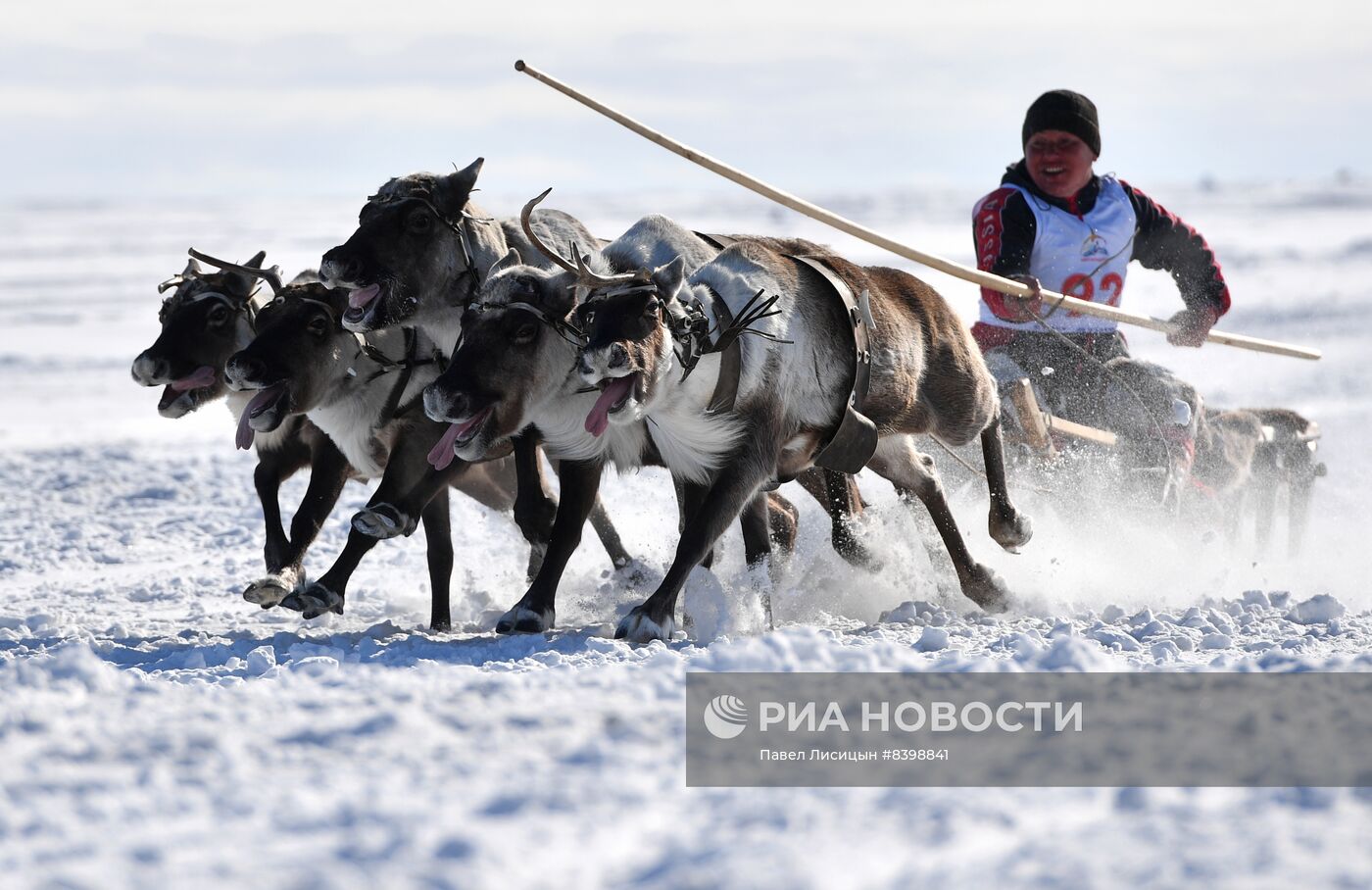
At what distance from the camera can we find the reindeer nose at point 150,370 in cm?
566

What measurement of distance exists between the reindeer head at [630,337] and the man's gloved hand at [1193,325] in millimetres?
3541

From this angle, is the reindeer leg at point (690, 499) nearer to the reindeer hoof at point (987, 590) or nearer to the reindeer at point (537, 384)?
the reindeer at point (537, 384)

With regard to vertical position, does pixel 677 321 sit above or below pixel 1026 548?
above

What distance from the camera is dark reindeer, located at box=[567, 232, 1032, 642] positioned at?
15.3 ft

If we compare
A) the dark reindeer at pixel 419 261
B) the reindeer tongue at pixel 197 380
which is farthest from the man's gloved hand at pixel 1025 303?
the reindeer tongue at pixel 197 380

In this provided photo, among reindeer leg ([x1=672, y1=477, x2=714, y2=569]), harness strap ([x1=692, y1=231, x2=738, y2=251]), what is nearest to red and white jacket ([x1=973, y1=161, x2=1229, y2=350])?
harness strap ([x1=692, y1=231, x2=738, y2=251])

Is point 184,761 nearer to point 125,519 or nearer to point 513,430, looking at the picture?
point 513,430

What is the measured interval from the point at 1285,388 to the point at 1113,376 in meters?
8.35

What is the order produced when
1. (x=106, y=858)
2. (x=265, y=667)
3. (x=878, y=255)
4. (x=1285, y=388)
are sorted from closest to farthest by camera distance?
(x=106, y=858) < (x=265, y=667) < (x=1285, y=388) < (x=878, y=255)

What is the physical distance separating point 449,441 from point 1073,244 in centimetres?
333

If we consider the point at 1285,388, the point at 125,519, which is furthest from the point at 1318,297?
the point at 125,519

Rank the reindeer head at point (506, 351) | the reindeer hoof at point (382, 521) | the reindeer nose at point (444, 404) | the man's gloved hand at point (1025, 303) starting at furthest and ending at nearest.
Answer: the man's gloved hand at point (1025, 303), the reindeer hoof at point (382, 521), the reindeer head at point (506, 351), the reindeer nose at point (444, 404)

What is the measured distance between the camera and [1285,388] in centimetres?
1470

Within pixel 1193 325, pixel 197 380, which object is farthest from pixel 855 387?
pixel 1193 325
